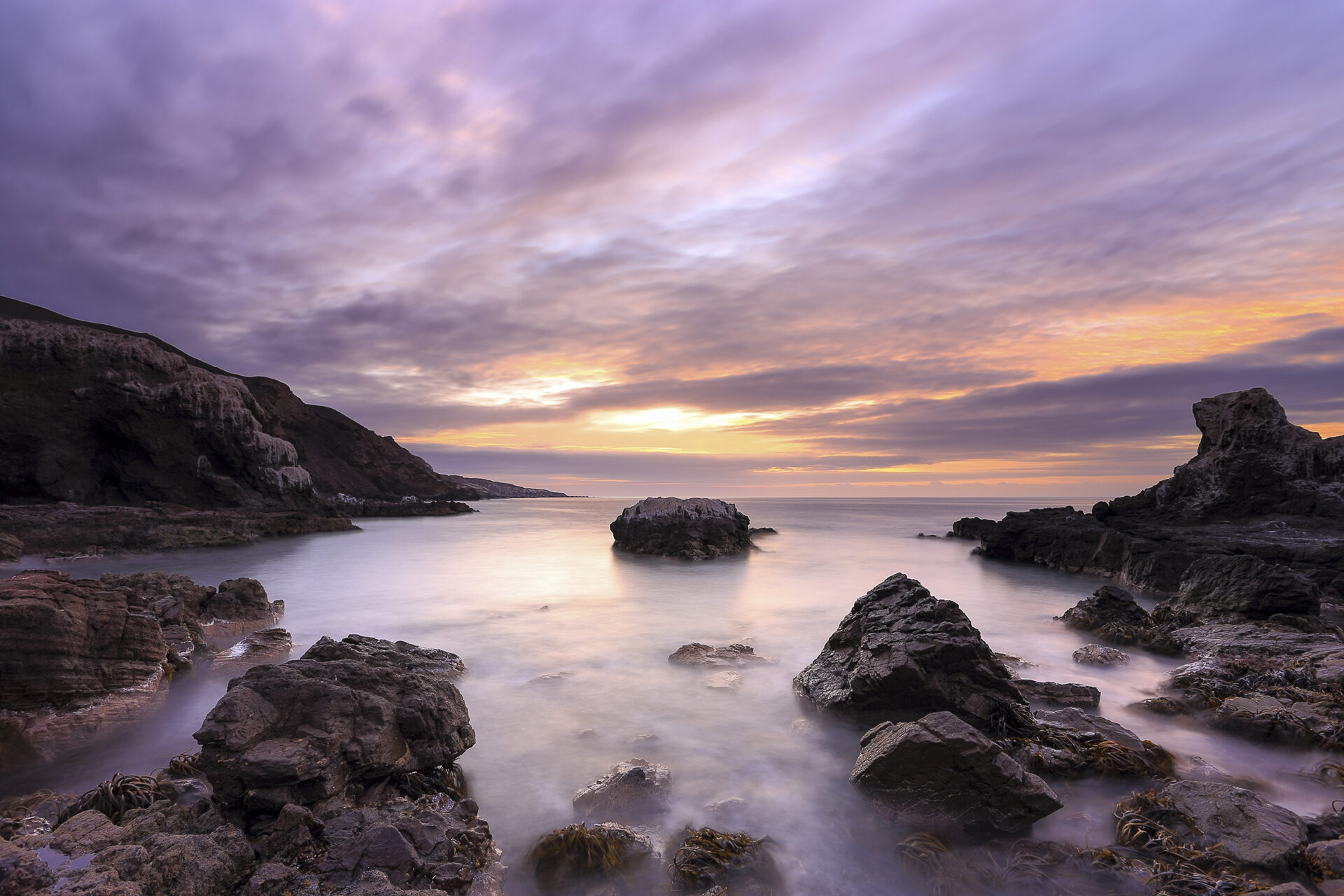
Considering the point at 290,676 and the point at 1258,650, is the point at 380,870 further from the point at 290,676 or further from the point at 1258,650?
the point at 1258,650

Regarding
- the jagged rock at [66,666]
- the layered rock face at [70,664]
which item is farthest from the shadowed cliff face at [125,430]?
the jagged rock at [66,666]

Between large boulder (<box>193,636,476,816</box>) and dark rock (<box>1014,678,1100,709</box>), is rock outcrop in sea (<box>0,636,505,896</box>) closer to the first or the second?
large boulder (<box>193,636,476,816</box>)

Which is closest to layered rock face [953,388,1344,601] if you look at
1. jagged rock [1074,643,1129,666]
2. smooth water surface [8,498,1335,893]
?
smooth water surface [8,498,1335,893]

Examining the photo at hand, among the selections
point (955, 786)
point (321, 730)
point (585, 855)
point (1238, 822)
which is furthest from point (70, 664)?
point (1238, 822)

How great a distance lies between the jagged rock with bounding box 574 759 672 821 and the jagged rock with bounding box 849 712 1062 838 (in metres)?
1.89

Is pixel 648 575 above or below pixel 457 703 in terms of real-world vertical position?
below

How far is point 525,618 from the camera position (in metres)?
12.7

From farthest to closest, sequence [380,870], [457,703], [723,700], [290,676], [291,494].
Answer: [291,494], [723,700], [457,703], [290,676], [380,870]

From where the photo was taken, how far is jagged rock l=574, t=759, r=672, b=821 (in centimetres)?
465

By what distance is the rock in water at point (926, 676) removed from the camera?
20.4 feet

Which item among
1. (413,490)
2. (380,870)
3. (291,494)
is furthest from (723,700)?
(413,490)

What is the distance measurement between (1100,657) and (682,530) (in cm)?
1649

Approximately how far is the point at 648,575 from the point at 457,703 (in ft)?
45.3

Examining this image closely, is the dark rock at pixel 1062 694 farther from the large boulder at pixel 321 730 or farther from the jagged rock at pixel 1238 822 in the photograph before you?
the large boulder at pixel 321 730
